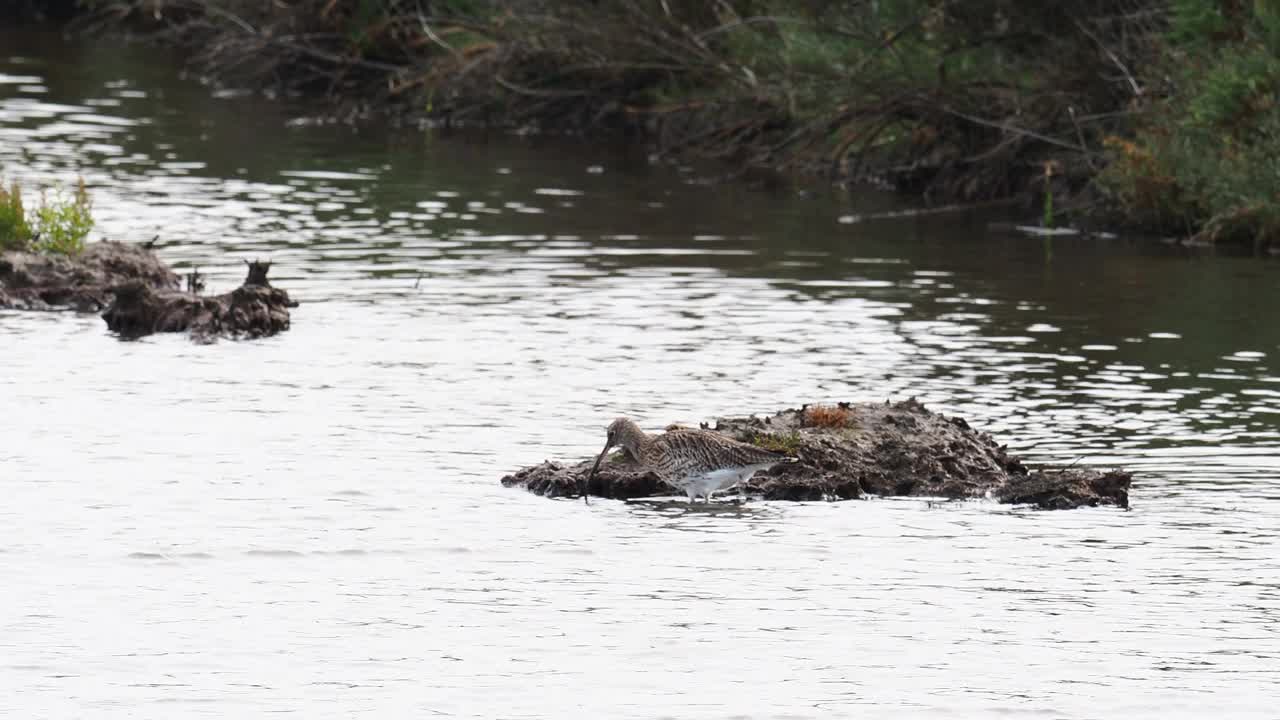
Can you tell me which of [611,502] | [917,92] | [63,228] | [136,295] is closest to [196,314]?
[136,295]

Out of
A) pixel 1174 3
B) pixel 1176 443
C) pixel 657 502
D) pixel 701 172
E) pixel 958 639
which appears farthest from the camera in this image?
pixel 701 172

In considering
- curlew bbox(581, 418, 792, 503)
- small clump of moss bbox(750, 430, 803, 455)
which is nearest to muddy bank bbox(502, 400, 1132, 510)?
small clump of moss bbox(750, 430, 803, 455)

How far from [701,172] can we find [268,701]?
23703 millimetres

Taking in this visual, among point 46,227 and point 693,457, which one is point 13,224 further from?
point 693,457

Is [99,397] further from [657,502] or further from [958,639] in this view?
[958,639]

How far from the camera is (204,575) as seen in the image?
12.0 meters

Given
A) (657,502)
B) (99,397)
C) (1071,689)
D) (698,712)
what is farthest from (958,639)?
(99,397)

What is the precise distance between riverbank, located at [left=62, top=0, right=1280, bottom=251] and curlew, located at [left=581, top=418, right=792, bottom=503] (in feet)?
42.1

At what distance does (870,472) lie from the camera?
13953mm

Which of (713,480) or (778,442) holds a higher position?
(778,442)

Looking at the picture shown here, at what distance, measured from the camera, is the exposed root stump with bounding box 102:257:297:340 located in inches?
771

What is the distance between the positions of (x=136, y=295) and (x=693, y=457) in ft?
25.6

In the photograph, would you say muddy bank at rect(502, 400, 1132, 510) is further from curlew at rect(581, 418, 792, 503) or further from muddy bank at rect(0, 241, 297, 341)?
muddy bank at rect(0, 241, 297, 341)

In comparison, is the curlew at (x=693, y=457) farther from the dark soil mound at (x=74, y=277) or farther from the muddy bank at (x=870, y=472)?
the dark soil mound at (x=74, y=277)
